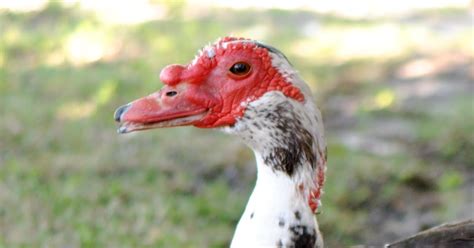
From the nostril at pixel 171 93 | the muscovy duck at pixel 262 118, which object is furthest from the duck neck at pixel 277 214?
the nostril at pixel 171 93

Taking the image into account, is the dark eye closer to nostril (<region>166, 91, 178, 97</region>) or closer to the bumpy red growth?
the bumpy red growth

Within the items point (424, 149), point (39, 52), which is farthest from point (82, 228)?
point (39, 52)

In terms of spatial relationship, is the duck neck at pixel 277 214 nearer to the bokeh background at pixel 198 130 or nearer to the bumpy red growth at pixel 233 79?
the bumpy red growth at pixel 233 79

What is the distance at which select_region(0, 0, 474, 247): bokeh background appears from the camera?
17.3 feet

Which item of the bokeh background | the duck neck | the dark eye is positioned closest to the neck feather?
the duck neck

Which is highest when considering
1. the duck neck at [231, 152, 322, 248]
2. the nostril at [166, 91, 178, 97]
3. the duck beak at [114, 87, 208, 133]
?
the nostril at [166, 91, 178, 97]

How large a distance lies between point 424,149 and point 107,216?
267 centimetres

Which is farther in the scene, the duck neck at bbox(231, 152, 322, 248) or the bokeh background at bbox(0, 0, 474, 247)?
the bokeh background at bbox(0, 0, 474, 247)

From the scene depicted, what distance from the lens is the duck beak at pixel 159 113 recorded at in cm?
300

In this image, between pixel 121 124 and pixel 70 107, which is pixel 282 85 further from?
pixel 70 107

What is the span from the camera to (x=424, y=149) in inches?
263

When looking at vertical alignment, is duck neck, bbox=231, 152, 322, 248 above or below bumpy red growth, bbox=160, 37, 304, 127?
below

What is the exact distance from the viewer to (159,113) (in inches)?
118

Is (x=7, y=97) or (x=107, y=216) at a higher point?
(x=7, y=97)
